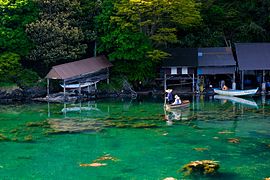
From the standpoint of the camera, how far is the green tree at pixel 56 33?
1623 inches

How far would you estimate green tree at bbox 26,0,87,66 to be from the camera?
135 feet

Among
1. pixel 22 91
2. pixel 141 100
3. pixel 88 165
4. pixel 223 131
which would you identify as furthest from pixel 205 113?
pixel 22 91

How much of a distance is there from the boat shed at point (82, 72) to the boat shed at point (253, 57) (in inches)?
516

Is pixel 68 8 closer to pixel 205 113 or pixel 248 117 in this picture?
pixel 205 113

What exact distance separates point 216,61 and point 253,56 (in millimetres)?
3662

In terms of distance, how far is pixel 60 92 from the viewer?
134 feet

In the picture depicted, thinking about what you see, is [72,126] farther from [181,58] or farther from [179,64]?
[181,58]

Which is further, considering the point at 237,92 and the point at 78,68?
the point at 237,92

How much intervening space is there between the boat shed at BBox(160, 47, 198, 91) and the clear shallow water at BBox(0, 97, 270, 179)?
8284 millimetres

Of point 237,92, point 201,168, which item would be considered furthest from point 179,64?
point 201,168

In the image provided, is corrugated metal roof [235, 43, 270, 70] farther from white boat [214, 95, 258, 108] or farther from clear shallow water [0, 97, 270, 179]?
clear shallow water [0, 97, 270, 179]

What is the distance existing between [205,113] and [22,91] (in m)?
18.3

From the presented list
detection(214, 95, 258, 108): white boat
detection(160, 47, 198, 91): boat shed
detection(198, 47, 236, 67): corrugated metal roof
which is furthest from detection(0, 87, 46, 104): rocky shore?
detection(214, 95, 258, 108): white boat

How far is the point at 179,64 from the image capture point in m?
42.9
